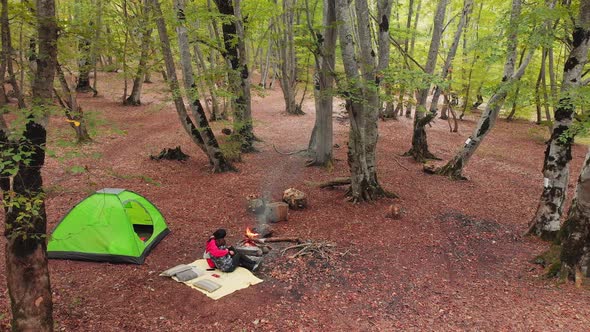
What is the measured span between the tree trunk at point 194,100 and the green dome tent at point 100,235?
14.6 feet

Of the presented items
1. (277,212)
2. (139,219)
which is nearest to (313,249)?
(277,212)

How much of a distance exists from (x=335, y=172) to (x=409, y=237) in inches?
204

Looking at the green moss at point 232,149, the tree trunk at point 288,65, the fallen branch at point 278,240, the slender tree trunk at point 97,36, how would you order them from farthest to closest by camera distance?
the tree trunk at point 288,65 < the green moss at point 232,149 < the fallen branch at point 278,240 < the slender tree trunk at point 97,36

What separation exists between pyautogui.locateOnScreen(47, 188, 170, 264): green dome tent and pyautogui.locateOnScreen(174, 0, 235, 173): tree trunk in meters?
4.45

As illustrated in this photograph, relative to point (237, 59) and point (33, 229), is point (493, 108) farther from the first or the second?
point (33, 229)

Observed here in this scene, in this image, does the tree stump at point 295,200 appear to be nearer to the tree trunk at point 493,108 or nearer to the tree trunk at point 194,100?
the tree trunk at point 194,100

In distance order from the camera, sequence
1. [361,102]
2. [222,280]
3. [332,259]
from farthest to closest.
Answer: [361,102], [332,259], [222,280]

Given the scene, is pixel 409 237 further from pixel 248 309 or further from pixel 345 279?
pixel 248 309

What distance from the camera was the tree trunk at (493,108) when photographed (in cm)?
1057

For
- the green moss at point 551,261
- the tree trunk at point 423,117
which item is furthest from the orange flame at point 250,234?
the tree trunk at point 423,117

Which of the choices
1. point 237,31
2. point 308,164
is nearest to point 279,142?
point 308,164

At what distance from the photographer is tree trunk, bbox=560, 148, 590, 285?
6172 millimetres

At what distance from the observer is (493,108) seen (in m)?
11.7

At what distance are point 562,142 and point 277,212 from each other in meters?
6.65
